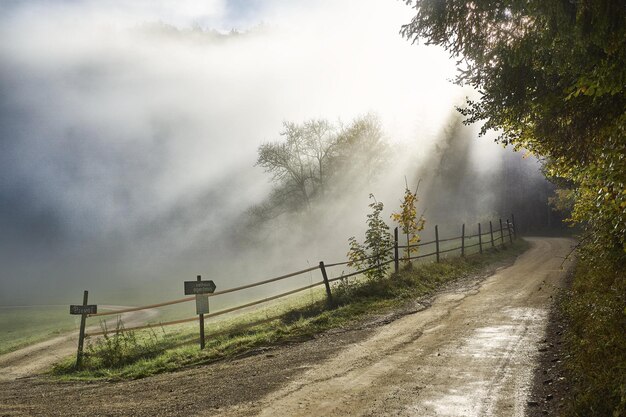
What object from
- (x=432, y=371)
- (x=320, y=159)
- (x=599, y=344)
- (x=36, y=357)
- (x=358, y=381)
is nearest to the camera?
(x=599, y=344)

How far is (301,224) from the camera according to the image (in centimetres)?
4525

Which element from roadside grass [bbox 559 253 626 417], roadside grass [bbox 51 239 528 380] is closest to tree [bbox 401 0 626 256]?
roadside grass [bbox 559 253 626 417]

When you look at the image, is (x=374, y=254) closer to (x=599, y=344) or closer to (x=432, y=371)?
(x=432, y=371)

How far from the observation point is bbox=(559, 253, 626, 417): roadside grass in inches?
188

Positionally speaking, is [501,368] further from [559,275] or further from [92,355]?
[559,275]

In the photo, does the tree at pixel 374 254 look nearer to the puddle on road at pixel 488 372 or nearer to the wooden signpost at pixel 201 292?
the wooden signpost at pixel 201 292

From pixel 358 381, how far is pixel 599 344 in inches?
135

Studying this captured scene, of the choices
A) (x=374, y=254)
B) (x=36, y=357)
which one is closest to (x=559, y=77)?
(x=374, y=254)

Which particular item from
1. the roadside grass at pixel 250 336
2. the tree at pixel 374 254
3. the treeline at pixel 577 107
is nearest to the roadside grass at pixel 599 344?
the treeline at pixel 577 107

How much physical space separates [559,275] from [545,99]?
10.1 meters

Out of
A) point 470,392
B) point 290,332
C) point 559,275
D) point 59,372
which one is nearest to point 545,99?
point 470,392

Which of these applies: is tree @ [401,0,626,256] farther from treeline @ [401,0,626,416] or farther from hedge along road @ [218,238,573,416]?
hedge along road @ [218,238,573,416]

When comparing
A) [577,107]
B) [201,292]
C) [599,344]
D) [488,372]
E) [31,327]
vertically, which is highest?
[577,107]

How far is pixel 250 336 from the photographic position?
10.9 meters
